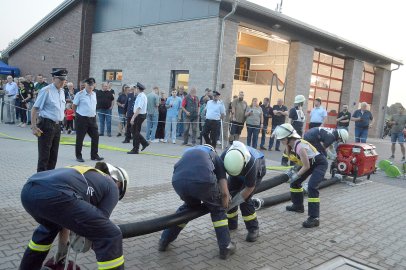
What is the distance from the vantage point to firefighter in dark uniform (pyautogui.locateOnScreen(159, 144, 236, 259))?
3635 mm

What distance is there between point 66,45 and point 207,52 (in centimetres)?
983

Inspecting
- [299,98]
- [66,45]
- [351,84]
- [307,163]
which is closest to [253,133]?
[299,98]

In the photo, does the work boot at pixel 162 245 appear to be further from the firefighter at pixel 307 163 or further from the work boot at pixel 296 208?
the work boot at pixel 296 208

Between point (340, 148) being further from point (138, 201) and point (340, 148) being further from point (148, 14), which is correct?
point (148, 14)

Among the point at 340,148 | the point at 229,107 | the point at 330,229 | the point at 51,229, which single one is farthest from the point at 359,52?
the point at 51,229

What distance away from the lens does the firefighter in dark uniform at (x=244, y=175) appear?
149 inches

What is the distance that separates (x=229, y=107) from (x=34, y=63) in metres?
15.4

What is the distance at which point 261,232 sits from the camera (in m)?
4.87

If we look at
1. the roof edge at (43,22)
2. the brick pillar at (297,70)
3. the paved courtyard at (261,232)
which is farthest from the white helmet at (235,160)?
the roof edge at (43,22)

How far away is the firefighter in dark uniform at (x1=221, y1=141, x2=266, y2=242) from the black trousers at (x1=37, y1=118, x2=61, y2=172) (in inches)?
117

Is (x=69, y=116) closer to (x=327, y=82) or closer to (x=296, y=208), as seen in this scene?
(x=296, y=208)

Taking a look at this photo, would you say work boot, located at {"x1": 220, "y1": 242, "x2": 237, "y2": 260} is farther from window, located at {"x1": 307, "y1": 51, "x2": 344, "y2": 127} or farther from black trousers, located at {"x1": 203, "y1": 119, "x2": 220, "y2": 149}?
window, located at {"x1": 307, "y1": 51, "x2": 344, "y2": 127}

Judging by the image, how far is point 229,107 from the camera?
43.8 feet

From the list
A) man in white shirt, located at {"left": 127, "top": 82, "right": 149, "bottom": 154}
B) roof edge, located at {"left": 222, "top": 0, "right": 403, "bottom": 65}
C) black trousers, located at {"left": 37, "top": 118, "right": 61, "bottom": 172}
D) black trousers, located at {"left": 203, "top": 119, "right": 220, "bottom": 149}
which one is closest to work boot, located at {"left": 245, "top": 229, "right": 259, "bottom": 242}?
black trousers, located at {"left": 37, "top": 118, "right": 61, "bottom": 172}
